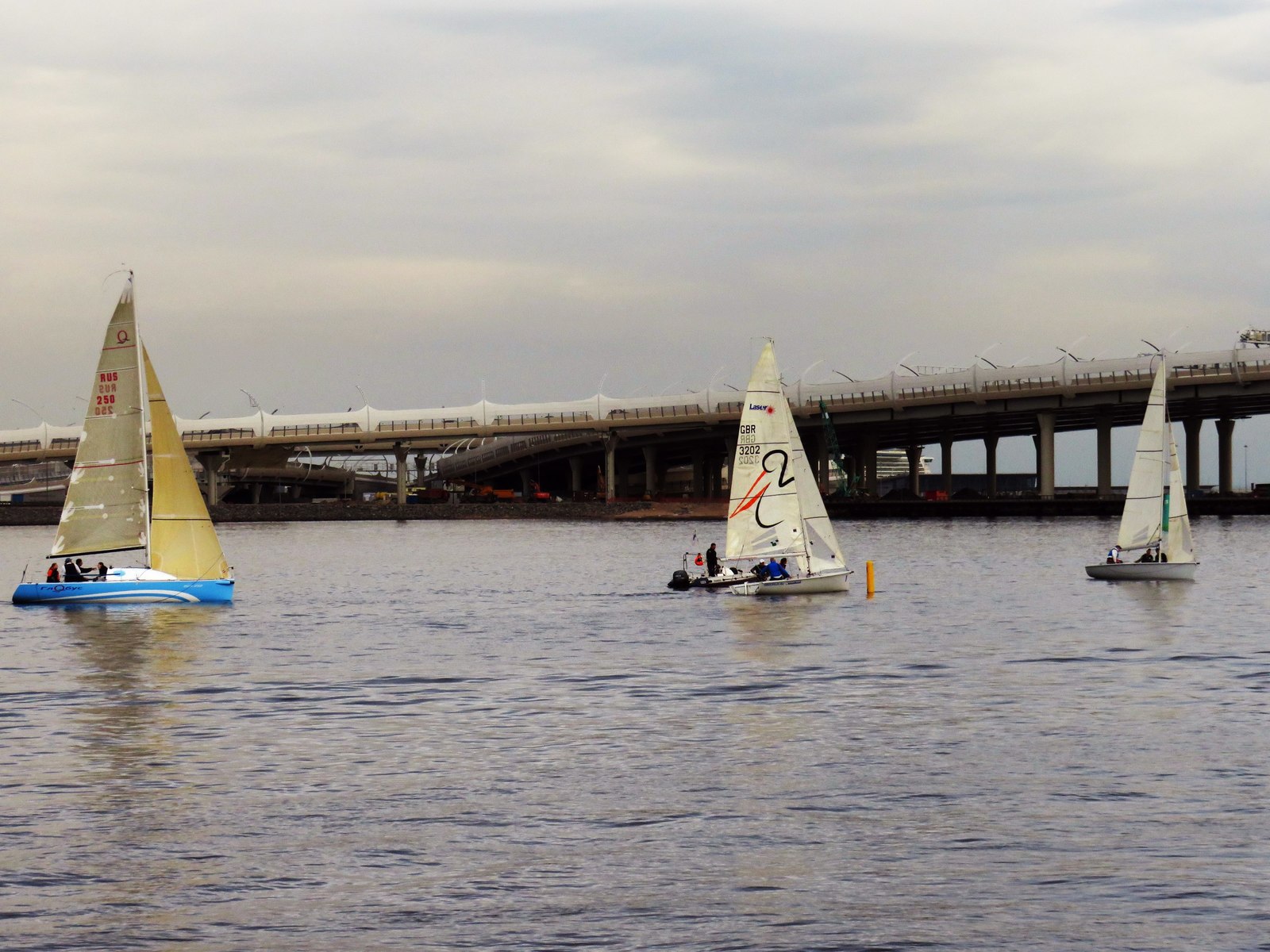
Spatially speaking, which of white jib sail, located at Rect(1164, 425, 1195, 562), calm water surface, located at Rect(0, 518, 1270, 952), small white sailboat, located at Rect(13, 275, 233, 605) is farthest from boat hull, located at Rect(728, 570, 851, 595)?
small white sailboat, located at Rect(13, 275, 233, 605)

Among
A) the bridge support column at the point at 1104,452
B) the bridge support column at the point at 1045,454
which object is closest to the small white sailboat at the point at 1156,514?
the bridge support column at the point at 1045,454

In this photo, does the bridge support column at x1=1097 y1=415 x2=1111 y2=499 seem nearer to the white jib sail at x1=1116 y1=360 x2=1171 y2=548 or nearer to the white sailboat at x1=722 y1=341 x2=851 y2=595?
the white jib sail at x1=1116 y1=360 x2=1171 y2=548

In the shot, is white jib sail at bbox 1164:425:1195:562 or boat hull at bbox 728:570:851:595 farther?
white jib sail at bbox 1164:425:1195:562

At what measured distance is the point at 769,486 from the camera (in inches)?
2431

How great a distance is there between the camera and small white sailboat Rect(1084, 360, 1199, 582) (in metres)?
73.7

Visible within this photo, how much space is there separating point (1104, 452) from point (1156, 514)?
124 meters

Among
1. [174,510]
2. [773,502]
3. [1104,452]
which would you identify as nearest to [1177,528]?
[773,502]

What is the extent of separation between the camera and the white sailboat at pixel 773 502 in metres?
61.3

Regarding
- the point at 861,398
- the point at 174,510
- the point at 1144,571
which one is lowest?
the point at 1144,571

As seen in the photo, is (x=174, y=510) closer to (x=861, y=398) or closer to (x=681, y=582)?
(x=681, y=582)

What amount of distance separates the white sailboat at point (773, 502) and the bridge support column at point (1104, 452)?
138097mm

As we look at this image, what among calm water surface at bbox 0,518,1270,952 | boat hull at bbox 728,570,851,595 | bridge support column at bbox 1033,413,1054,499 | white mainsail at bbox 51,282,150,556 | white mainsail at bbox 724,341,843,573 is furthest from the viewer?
bridge support column at bbox 1033,413,1054,499

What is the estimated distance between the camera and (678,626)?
54344 mm

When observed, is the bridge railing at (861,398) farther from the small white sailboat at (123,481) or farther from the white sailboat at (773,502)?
the small white sailboat at (123,481)
